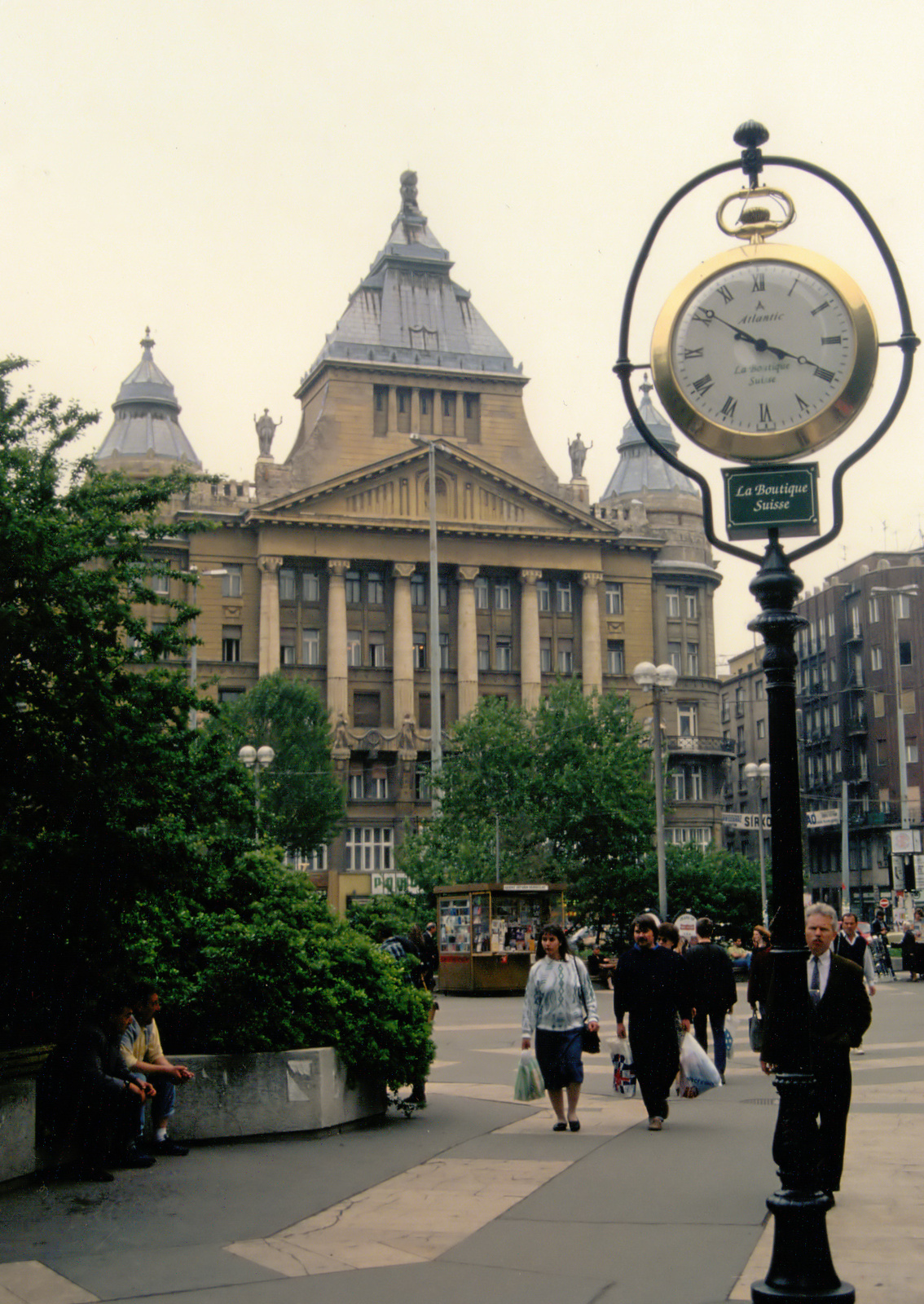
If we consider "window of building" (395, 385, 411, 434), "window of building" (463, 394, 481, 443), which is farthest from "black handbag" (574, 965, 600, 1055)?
"window of building" (463, 394, 481, 443)

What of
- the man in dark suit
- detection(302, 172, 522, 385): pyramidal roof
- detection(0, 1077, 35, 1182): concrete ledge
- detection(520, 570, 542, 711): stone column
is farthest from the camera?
detection(302, 172, 522, 385): pyramidal roof

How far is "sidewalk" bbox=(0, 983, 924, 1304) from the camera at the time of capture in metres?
7.56

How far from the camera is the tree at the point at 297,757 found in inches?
2566

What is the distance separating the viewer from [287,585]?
7744 cm

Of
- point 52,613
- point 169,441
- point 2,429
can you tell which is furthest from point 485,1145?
point 169,441

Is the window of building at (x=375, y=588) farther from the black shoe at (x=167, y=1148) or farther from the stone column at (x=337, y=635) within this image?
the black shoe at (x=167, y=1148)

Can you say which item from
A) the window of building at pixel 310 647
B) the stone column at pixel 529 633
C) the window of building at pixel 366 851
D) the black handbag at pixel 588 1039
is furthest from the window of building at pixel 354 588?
the black handbag at pixel 588 1039

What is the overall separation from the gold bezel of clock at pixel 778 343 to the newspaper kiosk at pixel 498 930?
98.9 ft

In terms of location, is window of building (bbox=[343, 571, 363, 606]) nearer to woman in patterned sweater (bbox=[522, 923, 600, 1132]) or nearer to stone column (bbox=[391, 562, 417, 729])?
stone column (bbox=[391, 562, 417, 729])

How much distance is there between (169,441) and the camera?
3501 inches

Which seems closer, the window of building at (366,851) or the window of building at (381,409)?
the window of building at (366,851)

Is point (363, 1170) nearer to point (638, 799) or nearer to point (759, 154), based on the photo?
point (759, 154)

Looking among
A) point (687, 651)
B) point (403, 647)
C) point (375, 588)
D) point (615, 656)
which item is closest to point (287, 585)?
point (375, 588)

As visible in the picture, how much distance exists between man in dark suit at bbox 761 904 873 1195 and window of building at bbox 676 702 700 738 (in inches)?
3048
